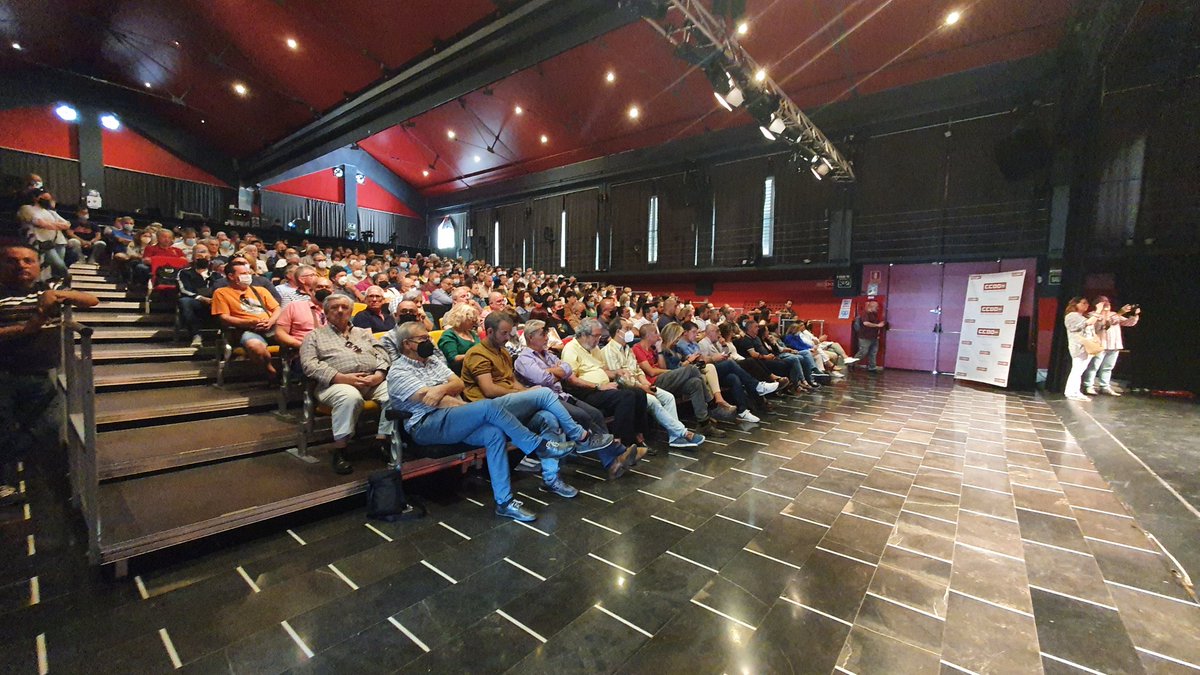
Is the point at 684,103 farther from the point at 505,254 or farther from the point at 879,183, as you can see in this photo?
the point at 505,254

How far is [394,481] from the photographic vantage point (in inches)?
92.1

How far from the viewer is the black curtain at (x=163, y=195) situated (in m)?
11.2

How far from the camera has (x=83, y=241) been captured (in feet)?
24.4

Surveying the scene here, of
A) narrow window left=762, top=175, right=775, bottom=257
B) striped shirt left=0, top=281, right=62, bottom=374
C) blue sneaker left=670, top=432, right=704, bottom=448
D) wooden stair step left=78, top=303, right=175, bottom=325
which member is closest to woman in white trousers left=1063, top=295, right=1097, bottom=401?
narrow window left=762, top=175, right=775, bottom=257

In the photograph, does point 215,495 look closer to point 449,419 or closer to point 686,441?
point 449,419

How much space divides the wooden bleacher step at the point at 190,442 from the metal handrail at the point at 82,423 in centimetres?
15

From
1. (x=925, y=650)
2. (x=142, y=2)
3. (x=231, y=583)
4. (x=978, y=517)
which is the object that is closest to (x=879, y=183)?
(x=978, y=517)

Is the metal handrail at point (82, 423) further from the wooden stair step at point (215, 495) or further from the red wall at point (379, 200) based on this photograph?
the red wall at point (379, 200)

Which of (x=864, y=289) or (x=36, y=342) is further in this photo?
(x=864, y=289)

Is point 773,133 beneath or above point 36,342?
above

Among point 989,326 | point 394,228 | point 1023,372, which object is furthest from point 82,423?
point 394,228

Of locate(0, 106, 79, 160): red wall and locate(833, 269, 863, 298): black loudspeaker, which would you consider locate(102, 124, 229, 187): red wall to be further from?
locate(833, 269, 863, 298): black loudspeaker

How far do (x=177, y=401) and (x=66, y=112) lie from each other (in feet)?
44.5

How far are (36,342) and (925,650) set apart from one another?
442cm
